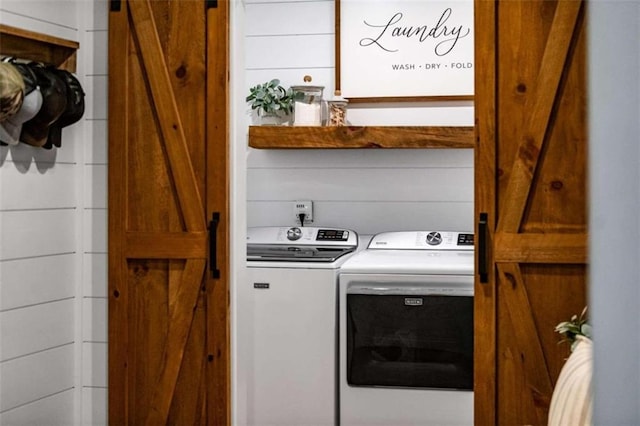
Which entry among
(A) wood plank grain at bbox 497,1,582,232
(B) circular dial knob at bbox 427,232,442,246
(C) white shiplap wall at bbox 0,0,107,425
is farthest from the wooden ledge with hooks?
(B) circular dial knob at bbox 427,232,442,246

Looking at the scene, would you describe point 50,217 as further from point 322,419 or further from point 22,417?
point 322,419

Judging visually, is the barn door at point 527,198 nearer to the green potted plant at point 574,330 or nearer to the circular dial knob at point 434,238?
the green potted plant at point 574,330

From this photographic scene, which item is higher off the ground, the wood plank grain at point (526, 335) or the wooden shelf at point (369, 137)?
the wooden shelf at point (369, 137)

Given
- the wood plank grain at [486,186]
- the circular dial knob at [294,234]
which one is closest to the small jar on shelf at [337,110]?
the circular dial knob at [294,234]

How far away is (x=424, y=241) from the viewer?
407cm

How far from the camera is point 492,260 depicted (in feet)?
9.05

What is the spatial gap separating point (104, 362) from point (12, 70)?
3.87 ft

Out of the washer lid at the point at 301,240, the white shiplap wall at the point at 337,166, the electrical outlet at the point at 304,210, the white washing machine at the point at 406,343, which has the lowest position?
the white washing machine at the point at 406,343

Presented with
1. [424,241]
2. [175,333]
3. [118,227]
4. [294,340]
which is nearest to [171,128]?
[118,227]

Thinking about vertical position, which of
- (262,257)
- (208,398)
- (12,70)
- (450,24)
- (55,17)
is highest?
(450,24)

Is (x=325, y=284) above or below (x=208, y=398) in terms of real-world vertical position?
above

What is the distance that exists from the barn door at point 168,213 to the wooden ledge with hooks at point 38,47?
6.2 inches

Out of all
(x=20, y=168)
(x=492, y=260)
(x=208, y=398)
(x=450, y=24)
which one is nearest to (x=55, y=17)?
(x=20, y=168)

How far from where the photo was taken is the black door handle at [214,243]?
2.90m
